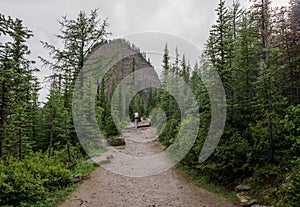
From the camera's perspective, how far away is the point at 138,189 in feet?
28.2

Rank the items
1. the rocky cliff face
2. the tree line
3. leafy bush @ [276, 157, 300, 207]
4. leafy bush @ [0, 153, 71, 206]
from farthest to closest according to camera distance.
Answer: the rocky cliff face → the tree line → leafy bush @ [0, 153, 71, 206] → leafy bush @ [276, 157, 300, 207]

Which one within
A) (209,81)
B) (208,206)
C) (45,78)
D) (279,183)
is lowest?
(208,206)

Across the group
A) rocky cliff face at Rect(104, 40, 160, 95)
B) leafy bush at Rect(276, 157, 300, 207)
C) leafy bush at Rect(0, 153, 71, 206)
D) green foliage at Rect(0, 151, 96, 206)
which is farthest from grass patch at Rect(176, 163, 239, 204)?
rocky cliff face at Rect(104, 40, 160, 95)

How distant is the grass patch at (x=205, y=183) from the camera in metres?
7.24

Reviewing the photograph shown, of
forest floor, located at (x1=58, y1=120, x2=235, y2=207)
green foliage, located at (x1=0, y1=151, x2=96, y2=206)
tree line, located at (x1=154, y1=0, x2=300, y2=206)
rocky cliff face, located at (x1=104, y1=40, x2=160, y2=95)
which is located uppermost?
rocky cliff face, located at (x1=104, y1=40, x2=160, y2=95)

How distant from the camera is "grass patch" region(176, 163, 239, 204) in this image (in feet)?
23.8

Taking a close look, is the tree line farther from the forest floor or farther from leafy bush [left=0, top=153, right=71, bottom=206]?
leafy bush [left=0, top=153, right=71, bottom=206]

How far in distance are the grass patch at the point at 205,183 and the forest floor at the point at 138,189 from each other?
20 cm

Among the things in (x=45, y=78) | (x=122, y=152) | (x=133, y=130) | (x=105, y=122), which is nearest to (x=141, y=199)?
(x=122, y=152)

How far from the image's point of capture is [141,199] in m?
7.58

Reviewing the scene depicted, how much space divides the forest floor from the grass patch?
203 mm

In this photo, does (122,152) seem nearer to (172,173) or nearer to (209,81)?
(172,173)

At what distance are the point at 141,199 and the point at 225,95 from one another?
5042mm

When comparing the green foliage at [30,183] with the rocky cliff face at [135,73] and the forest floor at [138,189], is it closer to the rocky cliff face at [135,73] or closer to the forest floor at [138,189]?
the forest floor at [138,189]
